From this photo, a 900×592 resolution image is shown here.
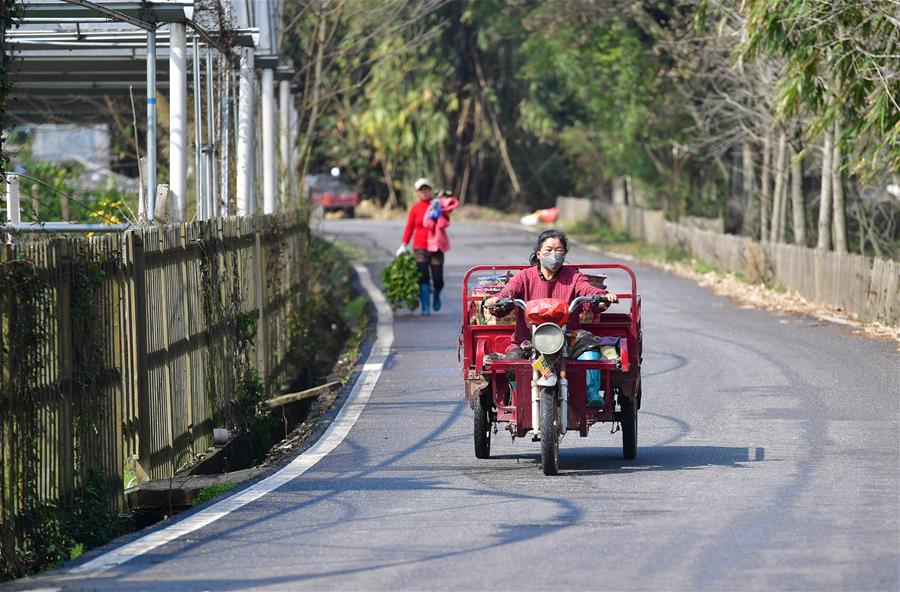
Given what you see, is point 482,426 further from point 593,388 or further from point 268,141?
point 268,141

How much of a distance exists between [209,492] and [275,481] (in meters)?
0.43

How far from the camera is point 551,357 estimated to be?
31.8 ft

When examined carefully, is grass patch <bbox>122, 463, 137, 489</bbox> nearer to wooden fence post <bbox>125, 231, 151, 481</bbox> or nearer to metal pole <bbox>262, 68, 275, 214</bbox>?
wooden fence post <bbox>125, 231, 151, 481</bbox>

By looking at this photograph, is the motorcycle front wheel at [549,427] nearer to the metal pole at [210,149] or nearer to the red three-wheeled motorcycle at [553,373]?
the red three-wheeled motorcycle at [553,373]

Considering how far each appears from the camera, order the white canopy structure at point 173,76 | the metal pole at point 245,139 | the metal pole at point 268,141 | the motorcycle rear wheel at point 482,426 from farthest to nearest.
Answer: the metal pole at point 268,141
the metal pole at point 245,139
the white canopy structure at point 173,76
the motorcycle rear wheel at point 482,426

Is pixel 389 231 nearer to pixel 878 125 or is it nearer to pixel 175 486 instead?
pixel 878 125

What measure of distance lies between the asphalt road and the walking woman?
5.81 meters

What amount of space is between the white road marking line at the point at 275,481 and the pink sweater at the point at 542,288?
5.83 ft

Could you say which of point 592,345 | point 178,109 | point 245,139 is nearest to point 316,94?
point 245,139

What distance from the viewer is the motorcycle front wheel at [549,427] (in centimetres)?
955

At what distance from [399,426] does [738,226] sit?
84.7 feet

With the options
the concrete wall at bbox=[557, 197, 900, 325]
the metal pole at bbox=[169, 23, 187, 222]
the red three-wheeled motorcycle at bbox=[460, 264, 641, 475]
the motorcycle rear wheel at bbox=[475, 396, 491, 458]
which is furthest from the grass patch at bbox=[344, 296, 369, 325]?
the red three-wheeled motorcycle at bbox=[460, 264, 641, 475]

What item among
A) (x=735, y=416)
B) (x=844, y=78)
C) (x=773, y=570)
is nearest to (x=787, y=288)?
(x=844, y=78)

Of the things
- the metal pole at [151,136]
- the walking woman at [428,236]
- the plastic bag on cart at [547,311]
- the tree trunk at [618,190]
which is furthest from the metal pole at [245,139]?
the tree trunk at [618,190]
